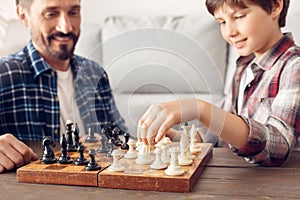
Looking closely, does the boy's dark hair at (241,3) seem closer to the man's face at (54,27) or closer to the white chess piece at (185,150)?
the white chess piece at (185,150)

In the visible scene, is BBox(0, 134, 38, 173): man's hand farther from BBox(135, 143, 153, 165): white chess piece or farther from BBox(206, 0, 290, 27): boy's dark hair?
BBox(206, 0, 290, 27): boy's dark hair

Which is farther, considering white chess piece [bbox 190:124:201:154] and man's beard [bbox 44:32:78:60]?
man's beard [bbox 44:32:78:60]

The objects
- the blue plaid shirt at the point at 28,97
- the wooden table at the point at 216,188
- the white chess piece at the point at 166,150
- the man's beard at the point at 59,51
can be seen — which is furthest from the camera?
the man's beard at the point at 59,51

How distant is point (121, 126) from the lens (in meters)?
1.06

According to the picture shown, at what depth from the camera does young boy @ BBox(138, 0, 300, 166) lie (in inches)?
36.8

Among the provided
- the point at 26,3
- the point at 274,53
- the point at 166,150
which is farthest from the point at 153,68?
the point at 26,3

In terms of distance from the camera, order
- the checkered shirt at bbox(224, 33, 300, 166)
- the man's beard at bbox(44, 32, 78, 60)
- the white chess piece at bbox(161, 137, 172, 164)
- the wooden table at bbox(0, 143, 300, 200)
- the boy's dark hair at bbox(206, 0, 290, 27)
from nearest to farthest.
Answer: the wooden table at bbox(0, 143, 300, 200), the white chess piece at bbox(161, 137, 172, 164), the checkered shirt at bbox(224, 33, 300, 166), the boy's dark hair at bbox(206, 0, 290, 27), the man's beard at bbox(44, 32, 78, 60)

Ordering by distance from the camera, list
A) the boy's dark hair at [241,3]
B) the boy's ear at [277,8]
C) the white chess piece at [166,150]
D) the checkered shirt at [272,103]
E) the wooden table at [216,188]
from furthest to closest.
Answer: the boy's ear at [277,8], the boy's dark hair at [241,3], the checkered shirt at [272,103], the white chess piece at [166,150], the wooden table at [216,188]

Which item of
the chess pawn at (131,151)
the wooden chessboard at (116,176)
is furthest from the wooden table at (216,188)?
the chess pawn at (131,151)

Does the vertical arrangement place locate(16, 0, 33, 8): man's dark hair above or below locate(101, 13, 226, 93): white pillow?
above

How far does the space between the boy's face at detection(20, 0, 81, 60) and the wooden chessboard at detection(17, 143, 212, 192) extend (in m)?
1.03

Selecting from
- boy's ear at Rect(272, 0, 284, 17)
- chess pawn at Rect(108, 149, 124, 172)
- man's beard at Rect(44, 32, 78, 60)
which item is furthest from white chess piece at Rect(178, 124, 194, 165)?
man's beard at Rect(44, 32, 78, 60)

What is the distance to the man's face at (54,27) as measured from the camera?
1.93 meters

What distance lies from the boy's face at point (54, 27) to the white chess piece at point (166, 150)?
1.02 m
